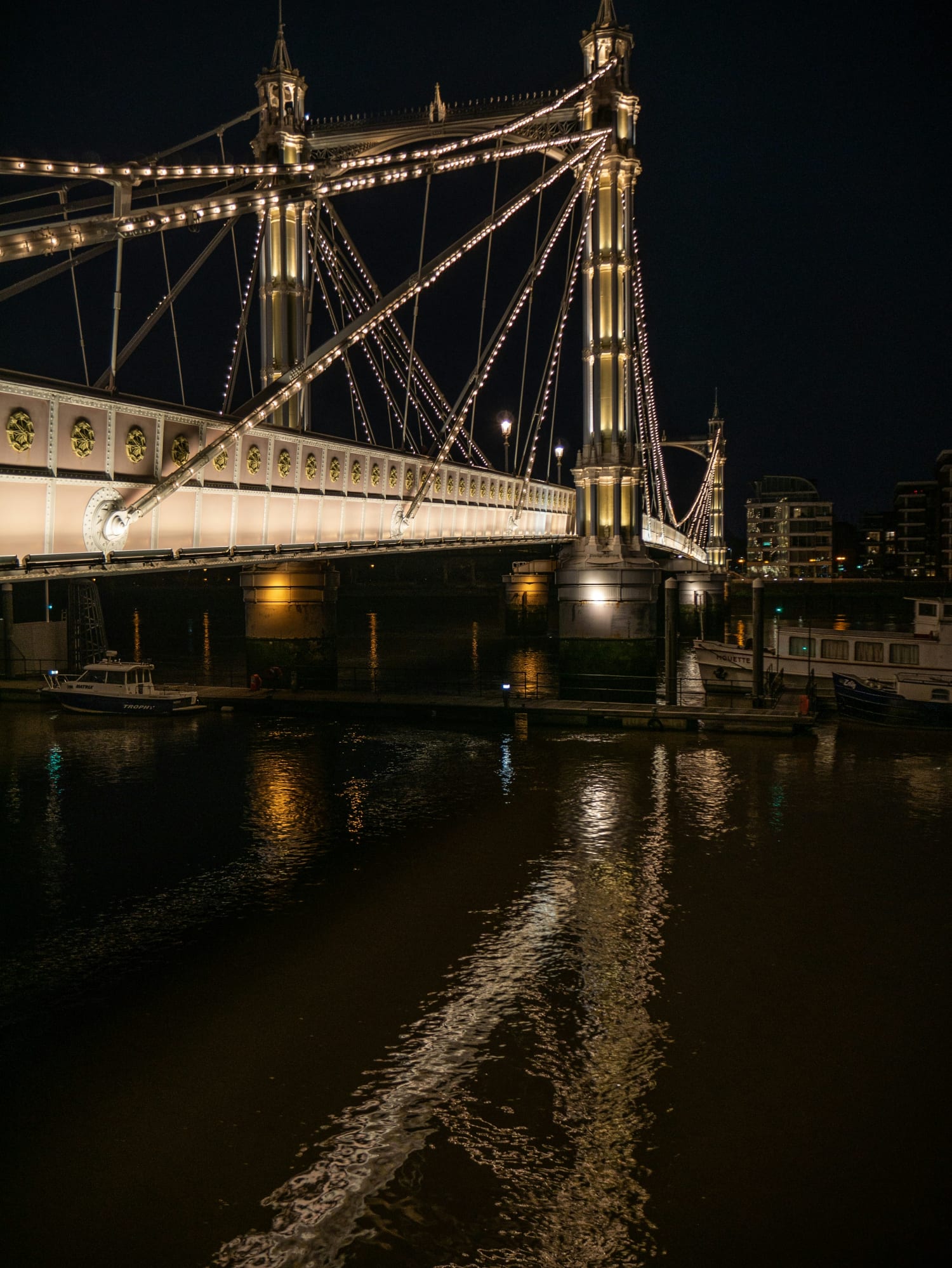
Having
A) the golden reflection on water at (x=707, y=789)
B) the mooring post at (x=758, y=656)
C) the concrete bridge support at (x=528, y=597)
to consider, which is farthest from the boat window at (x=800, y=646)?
the concrete bridge support at (x=528, y=597)

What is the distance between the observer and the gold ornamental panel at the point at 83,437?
15.6 metres

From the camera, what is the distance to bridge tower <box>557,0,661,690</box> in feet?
125

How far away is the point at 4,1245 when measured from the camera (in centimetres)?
809

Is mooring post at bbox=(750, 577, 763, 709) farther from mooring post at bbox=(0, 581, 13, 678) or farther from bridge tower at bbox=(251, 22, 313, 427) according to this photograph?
mooring post at bbox=(0, 581, 13, 678)

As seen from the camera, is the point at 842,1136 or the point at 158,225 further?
the point at 158,225

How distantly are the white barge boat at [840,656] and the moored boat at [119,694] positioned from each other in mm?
20234

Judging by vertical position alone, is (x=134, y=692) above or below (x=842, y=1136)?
above

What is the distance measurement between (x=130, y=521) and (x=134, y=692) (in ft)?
62.8

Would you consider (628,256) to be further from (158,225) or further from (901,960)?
(901,960)

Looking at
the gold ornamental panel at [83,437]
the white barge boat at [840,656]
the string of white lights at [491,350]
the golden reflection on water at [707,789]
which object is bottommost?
the golden reflection on water at [707,789]

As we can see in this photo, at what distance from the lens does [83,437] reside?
15.8m

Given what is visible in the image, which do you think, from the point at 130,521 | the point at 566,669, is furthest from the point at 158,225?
the point at 566,669

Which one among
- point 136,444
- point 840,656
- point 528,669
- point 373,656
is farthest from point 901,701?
point 373,656

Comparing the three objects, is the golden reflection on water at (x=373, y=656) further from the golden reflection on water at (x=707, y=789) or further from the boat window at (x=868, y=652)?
the boat window at (x=868, y=652)
